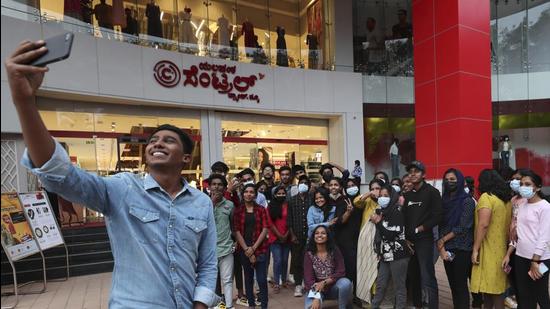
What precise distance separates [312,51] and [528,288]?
1306cm

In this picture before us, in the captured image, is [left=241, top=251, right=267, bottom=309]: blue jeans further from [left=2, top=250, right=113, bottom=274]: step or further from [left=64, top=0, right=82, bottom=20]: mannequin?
[left=64, top=0, right=82, bottom=20]: mannequin

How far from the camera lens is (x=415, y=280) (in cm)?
460

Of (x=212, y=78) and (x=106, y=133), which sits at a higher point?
(x=212, y=78)

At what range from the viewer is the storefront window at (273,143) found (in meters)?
13.7

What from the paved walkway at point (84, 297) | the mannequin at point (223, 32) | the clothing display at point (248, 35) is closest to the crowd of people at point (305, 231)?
the paved walkway at point (84, 297)

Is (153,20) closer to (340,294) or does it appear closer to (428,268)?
(340,294)

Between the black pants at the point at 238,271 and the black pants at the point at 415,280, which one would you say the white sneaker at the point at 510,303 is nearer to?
the black pants at the point at 415,280

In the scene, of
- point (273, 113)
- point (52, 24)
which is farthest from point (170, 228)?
point (273, 113)

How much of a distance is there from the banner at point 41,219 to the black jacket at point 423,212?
18.5 ft

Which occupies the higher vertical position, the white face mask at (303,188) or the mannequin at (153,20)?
the mannequin at (153,20)

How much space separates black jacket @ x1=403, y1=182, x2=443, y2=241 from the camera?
14.1ft

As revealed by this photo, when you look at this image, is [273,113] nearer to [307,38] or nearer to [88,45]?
[307,38]

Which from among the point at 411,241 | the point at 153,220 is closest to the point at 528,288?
the point at 411,241

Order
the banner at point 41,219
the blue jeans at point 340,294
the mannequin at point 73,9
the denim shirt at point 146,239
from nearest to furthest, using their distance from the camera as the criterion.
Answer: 1. the denim shirt at point 146,239
2. the blue jeans at point 340,294
3. the banner at point 41,219
4. the mannequin at point 73,9
